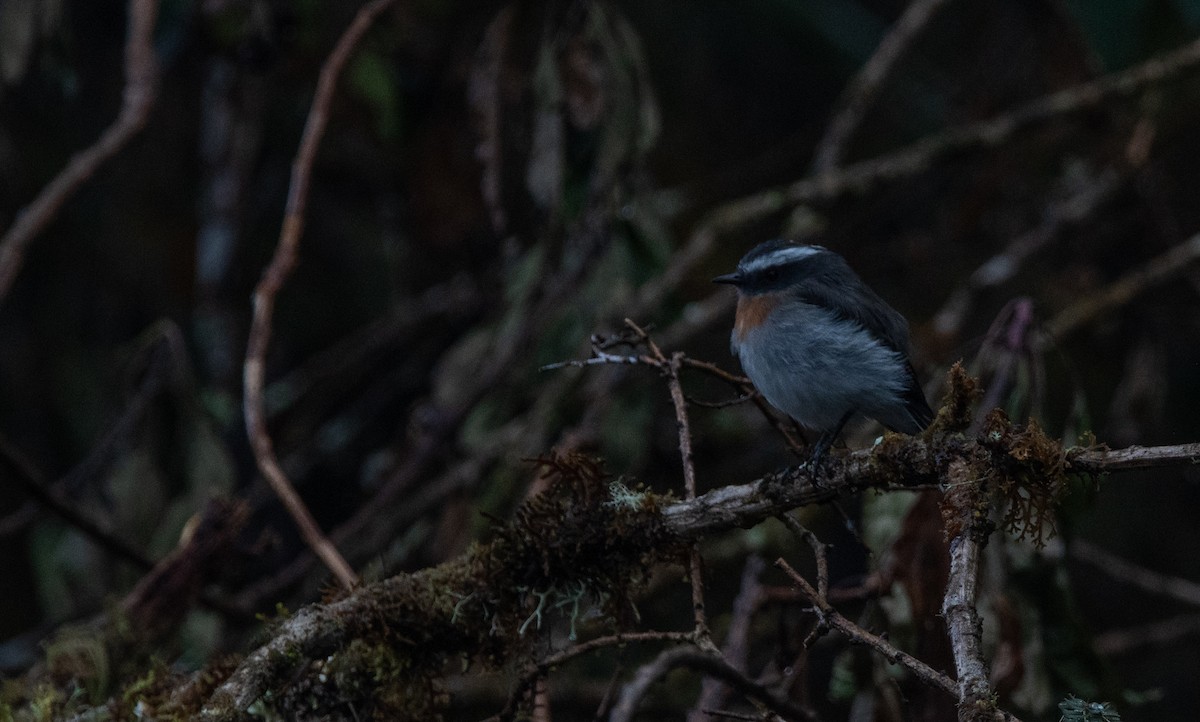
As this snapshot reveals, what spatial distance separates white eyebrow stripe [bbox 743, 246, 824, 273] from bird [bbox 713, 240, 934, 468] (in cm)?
9

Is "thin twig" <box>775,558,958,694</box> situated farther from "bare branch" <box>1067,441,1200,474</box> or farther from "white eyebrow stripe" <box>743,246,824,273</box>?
"white eyebrow stripe" <box>743,246,824,273</box>

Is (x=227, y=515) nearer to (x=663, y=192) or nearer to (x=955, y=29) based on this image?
(x=663, y=192)

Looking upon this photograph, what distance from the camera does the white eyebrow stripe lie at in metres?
4.27

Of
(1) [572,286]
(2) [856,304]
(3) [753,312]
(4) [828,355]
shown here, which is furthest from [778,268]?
(1) [572,286]

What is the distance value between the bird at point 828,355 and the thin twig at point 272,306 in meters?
1.52

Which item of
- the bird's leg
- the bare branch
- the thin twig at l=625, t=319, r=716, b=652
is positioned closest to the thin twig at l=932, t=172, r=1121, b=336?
the bird's leg

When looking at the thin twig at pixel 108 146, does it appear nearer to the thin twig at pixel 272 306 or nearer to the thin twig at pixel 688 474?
the thin twig at pixel 272 306

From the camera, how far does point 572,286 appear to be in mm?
4953

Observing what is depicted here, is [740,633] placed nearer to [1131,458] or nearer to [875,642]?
[875,642]

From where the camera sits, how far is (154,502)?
16.1ft

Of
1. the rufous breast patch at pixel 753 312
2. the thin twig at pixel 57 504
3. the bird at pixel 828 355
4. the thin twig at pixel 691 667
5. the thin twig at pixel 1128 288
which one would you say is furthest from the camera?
the thin twig at pixel 1128 288

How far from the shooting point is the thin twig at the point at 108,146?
4430mm

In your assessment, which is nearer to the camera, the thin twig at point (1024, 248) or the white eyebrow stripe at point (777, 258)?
the white eyebrow stripe at point (777, 258)

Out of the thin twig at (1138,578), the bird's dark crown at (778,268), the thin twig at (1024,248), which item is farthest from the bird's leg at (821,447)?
the thin twig at (1024,248)
